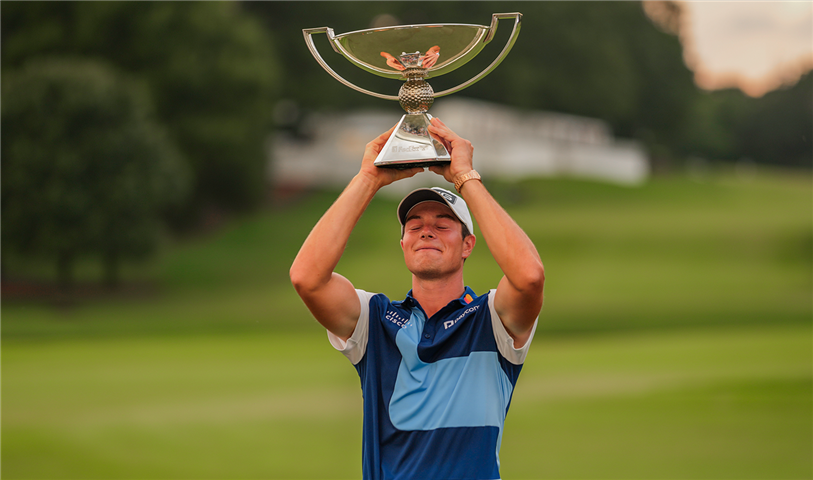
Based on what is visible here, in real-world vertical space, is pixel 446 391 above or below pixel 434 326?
below

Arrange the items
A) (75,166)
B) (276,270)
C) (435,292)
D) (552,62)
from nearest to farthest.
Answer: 1. (435,292)
2. (75,166)
3. (276,270)
4. (552,62)

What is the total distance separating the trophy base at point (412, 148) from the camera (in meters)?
2.72

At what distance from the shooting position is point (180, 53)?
30.6 meters

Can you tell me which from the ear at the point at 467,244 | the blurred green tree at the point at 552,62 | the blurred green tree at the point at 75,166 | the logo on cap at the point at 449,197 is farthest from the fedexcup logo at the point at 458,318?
the blurred green tree at the point at 552,62

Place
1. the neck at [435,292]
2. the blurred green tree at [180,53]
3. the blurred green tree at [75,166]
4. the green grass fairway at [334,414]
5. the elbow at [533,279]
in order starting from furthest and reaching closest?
the blurred green tree at [180,53], the blurred green tree at [75,166], the green grass fairway at [334,414], the neck at [435,292], the elbow at [533,279]

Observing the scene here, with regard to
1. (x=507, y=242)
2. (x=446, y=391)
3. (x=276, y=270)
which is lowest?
(x=446, y=391)

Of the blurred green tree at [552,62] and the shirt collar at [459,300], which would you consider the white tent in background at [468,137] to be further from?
the shirt collar at [459,300]

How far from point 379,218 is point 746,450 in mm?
29052

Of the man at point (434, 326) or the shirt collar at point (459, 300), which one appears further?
the shirt collar at point (459, 300)

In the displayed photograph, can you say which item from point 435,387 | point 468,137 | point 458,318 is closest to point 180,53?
point 468,137

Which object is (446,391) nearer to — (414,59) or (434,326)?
(434,326)

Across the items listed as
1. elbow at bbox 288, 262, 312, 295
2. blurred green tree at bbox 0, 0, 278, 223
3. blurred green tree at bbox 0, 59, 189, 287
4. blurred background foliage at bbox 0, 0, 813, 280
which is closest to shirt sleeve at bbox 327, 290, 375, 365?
elbow at bbox 288, 262, 312, 295

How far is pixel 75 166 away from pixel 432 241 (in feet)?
81.7

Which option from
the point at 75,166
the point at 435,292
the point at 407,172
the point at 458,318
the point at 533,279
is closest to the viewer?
the point at 533,279
